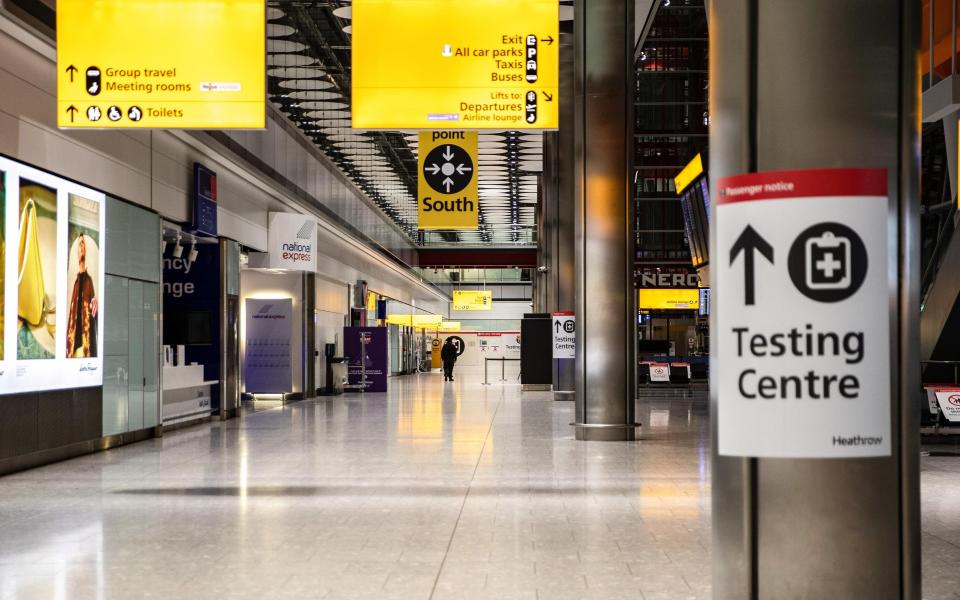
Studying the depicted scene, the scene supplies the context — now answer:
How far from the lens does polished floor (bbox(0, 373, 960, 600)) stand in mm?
5918

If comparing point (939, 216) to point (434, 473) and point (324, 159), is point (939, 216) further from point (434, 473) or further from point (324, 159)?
point (324, 159)

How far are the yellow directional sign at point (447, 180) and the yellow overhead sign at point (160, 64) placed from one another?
35.8ft

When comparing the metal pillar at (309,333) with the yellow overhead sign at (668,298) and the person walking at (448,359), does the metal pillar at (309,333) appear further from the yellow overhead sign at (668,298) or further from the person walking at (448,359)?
the yellow overhead sign at (668,298)

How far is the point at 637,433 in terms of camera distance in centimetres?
1647

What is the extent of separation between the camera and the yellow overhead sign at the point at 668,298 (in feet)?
145

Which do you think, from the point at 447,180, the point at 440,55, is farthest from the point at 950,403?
the point at 447,180

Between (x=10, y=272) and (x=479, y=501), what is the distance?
5785 millimetres

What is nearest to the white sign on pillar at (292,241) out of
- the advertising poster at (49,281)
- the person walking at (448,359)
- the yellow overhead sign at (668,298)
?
the advertising poster at (49,281)

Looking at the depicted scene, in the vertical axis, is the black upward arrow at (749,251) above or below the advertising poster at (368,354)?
above

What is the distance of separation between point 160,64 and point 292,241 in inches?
608

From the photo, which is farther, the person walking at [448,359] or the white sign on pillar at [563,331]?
the person walking at [448,359]

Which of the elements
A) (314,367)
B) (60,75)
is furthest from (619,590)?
(314,367)

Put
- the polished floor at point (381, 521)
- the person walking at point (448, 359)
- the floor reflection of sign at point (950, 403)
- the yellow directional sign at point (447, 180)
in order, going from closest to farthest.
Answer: the polished floor at point (381, 521) → the floor reflection of sign at point (950, 403) → the yellow directional sign at point (447, 180) → the person walking at point (448, 359)

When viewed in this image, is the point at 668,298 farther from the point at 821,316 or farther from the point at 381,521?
the point at 821,316
